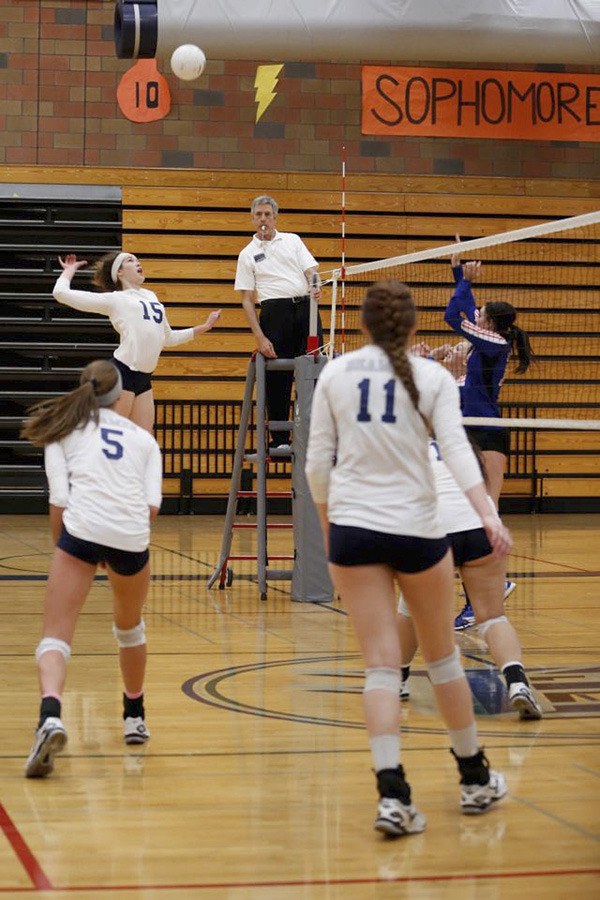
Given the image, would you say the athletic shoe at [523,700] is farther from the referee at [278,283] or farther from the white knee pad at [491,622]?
the referee at [278,283]

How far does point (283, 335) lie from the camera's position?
9.65 meters

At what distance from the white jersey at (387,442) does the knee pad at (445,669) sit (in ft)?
1.26

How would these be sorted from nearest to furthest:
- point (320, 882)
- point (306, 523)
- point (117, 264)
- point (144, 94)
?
point (320, 882), point (117, 264), point (306, 523), point (144, 94)

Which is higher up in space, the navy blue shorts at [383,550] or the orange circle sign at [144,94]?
the orange circle sign at [144,94]

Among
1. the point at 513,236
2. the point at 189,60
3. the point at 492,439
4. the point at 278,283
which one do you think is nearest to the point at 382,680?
the point at 492,439

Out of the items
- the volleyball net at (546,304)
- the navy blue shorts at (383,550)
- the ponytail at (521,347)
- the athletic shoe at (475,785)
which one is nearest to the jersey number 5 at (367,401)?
the navy blue shorts at (383,550)

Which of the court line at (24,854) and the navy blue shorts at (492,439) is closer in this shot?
the court line at (24,854)

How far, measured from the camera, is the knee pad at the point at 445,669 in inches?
163

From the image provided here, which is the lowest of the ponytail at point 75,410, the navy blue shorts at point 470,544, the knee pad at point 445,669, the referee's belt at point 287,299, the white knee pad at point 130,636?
the white knee pad at point 130,636

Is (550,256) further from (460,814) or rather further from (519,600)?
(460,814)

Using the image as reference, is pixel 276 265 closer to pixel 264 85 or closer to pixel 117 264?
pixel 117 264

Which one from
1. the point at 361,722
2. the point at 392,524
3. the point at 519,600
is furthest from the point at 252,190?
the point at 392,524

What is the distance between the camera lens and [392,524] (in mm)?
3957

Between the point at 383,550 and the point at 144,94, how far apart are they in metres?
13.0
